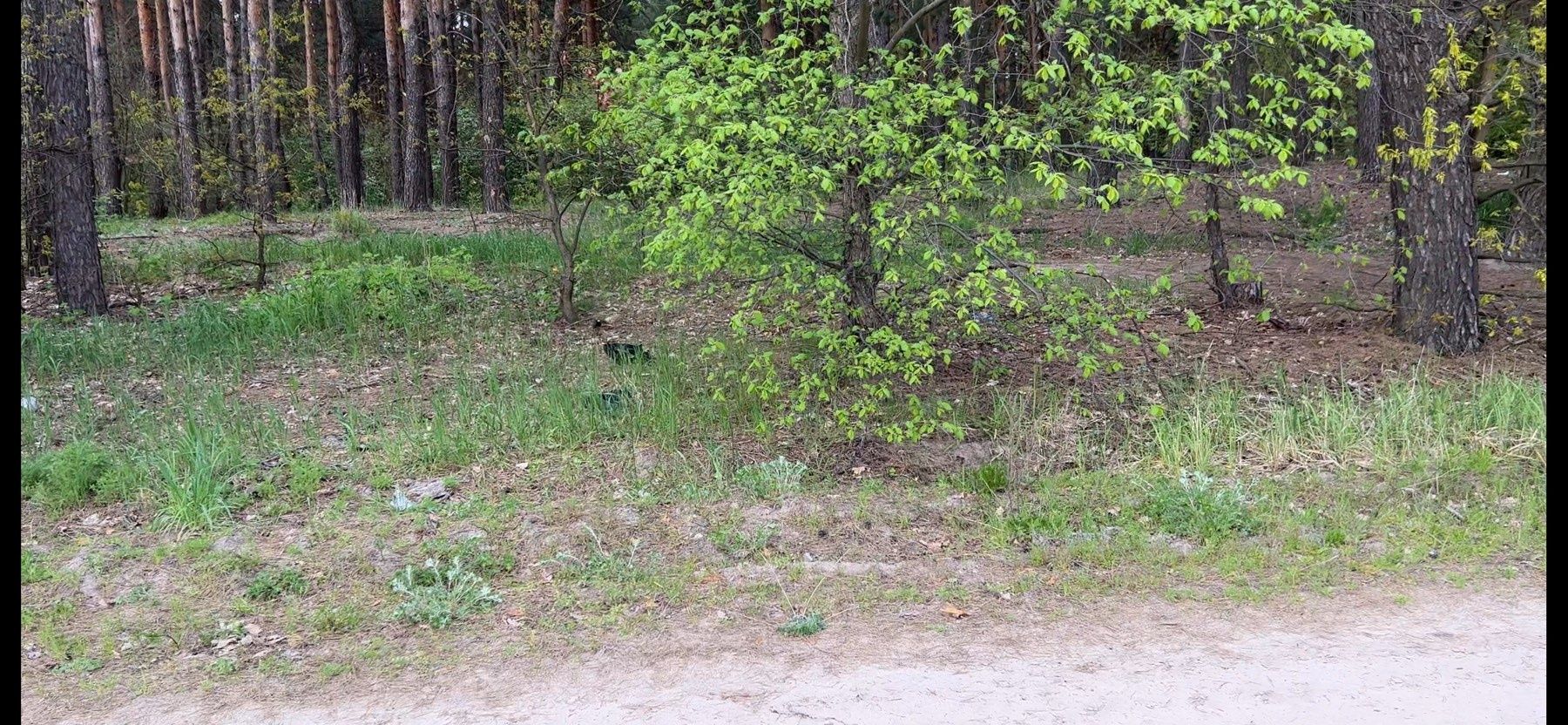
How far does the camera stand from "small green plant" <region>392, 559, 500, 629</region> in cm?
503

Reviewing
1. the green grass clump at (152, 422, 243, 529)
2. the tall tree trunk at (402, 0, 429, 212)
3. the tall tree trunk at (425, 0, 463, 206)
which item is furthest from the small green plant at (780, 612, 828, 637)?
the tall tree trunk at (402, 0, 429, 212)

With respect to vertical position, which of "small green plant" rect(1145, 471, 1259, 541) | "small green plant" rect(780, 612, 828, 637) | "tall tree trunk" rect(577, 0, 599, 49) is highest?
"tall tree trunk" rect(577, 0, 599, 49)

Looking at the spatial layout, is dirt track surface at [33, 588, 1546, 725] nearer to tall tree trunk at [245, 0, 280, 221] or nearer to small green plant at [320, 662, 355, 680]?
small green plant at [320, 662, 355, 680]

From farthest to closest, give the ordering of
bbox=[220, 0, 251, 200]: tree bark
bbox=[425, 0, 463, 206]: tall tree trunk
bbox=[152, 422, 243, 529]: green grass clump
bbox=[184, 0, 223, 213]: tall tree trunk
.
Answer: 1. bbox=[184, 0, 223, 213]: tall tree trunk
2. bbox=[425, 0, 463, 206]: tall tree trunk
3. bbox=[220, 0, 251, 200]: tree bark
4. bbox=[152, 422, 243, 529]: green grass clump

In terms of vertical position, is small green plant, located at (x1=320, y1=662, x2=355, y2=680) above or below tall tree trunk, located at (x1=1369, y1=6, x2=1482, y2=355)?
below

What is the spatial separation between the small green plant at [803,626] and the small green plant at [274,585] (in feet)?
7.93

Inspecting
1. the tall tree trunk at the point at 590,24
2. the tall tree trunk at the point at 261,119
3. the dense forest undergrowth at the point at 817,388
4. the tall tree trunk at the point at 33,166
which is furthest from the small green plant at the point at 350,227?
the tall tree trunk at the point at 590,24

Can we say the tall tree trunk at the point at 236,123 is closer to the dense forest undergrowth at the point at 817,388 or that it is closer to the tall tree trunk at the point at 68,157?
the tall tree trunk at the point at 68,157

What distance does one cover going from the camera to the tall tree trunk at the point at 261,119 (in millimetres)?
11891

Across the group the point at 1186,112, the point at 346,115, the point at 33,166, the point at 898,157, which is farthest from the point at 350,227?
the point at 1186,112

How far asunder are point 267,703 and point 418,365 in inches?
211

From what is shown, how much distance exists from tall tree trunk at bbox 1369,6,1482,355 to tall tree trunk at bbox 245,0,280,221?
35.9ft

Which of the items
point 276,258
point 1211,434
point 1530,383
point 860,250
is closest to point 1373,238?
point 1530,383

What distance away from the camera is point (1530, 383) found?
7801 millimetres
